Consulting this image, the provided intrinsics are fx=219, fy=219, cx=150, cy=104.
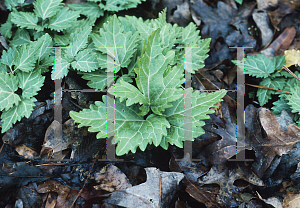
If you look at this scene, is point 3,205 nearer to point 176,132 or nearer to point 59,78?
point 59,78

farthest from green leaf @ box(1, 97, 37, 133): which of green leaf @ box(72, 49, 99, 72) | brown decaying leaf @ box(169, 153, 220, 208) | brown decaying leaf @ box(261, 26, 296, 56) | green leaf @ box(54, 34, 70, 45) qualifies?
brown decaying leaf @ box(261, 26, 296, 56)

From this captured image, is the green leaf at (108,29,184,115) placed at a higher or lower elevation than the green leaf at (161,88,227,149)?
higher

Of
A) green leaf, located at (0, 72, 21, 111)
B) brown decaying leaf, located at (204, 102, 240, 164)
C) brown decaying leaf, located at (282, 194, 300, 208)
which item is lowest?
brown decaying leaf, located at (282, 194, 300, 208)

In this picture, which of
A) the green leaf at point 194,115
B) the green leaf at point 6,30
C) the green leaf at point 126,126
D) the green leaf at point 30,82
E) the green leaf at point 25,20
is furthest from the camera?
the green leaf at point 6,30

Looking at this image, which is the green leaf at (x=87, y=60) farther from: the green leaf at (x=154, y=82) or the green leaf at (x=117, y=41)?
the green leaf at (x=154, y=82)

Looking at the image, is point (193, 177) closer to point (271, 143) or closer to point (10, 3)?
point (271, 143)

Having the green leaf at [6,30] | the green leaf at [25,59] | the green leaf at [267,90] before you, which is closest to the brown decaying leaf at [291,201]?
the green leaf at [267,90]

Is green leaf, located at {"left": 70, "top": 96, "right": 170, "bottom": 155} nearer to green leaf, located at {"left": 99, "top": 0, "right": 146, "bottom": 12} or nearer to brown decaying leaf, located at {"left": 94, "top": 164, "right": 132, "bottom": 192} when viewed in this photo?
brown decaying leaf, located at {"left": 94, "top": 164, "right": 132, "bottom": 192}

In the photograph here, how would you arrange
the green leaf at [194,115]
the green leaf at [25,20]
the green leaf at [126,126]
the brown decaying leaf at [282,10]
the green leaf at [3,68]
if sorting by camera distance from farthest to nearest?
the brown decaying leaf at [282,10]
the green leaf at [25,20]
the green leaf at [3,68]
the green leaf at [194,115]
the green leaf at [126,126]

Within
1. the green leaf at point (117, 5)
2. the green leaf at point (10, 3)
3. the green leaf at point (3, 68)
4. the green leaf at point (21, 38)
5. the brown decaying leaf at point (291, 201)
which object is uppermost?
the green leaf at point (10, 3)

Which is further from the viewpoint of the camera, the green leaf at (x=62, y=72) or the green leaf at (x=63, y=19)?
the green leaf at (x=63, y=19)
